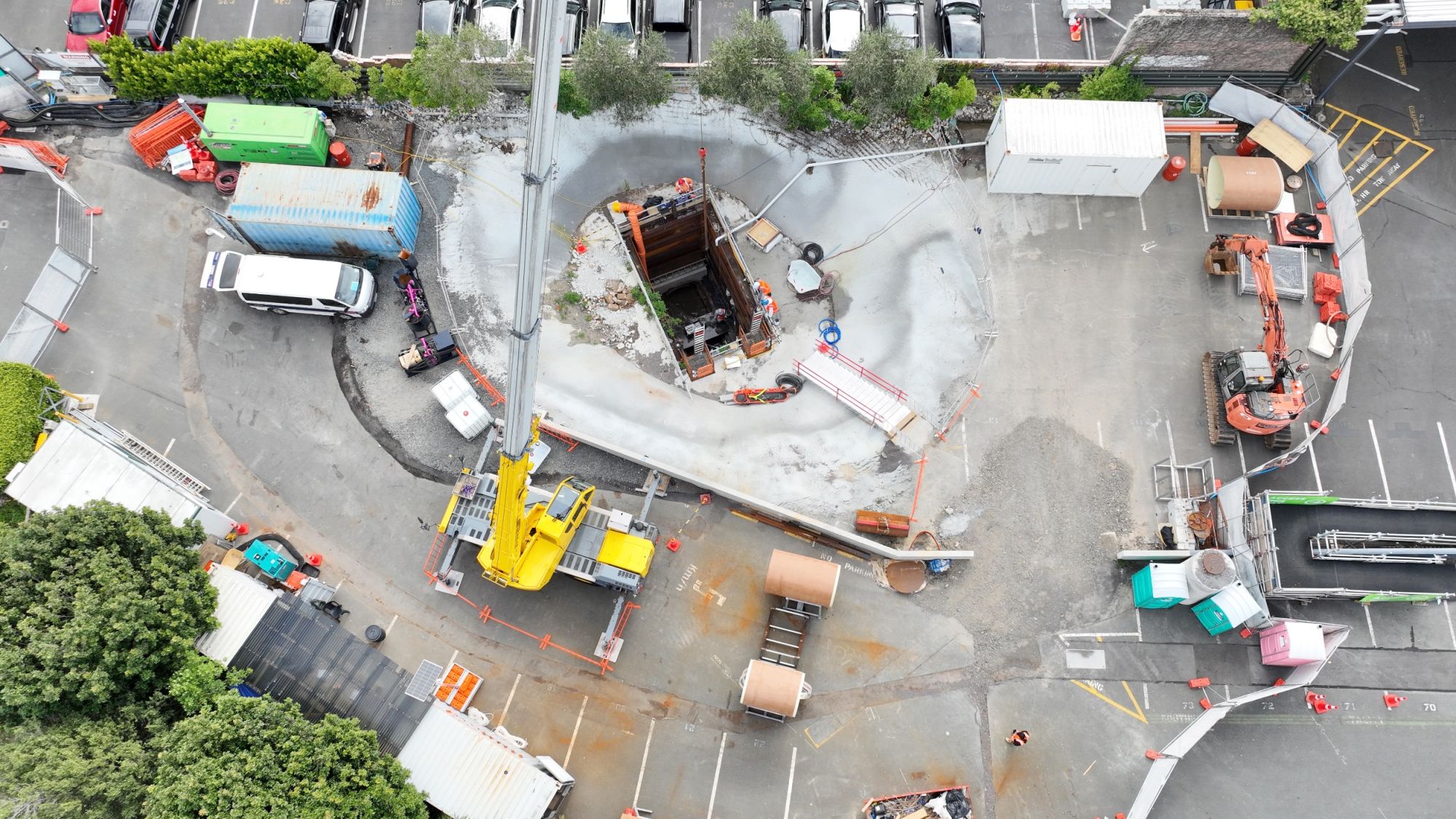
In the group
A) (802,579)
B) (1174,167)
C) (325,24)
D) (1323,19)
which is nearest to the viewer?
(802,579)

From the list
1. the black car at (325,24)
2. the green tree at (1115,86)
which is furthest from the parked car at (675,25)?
the green tree at (1115,86)

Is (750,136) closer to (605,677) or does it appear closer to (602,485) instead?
(602,485)

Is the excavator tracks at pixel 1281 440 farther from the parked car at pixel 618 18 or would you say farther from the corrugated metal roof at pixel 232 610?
the corrugated metal roof at pixel 232 610

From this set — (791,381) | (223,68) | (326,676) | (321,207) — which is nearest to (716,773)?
(326,676)

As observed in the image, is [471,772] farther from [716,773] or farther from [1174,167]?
[1174,167]

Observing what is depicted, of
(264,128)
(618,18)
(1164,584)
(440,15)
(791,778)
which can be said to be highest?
(618,18)

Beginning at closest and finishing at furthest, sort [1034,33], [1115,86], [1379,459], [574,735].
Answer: [574,735] → [1379,459] → [1115,86] → [1034,33]

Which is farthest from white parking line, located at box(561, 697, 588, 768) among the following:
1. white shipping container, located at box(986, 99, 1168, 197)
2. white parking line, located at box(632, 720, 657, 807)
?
white shipping container, located at box(986, 99, 1168, 197)
